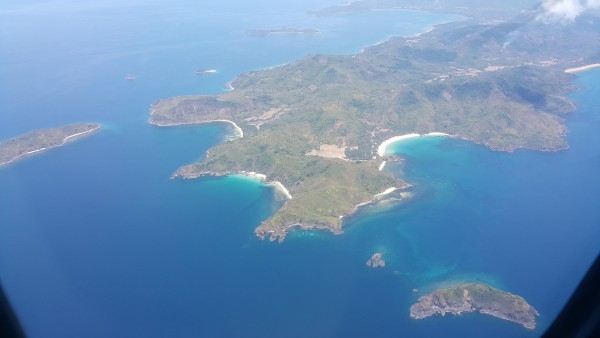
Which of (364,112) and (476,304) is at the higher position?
(476,304)

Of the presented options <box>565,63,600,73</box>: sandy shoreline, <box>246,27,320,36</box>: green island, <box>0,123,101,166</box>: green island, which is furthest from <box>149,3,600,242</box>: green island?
<box>246,27,320,36</box>: green island

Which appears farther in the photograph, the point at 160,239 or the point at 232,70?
the point at 232,70

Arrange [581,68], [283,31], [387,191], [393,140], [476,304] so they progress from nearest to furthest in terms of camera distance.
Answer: [476,304] < [387,191] < [393,140] < [581,68] < [283,31]

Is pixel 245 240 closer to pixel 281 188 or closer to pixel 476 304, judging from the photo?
pixel 281 188

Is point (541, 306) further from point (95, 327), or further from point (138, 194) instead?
point (138, 194)

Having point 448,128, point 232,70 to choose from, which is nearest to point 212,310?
point 448,128

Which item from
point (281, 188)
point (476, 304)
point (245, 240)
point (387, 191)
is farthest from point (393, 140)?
point (476, 304)

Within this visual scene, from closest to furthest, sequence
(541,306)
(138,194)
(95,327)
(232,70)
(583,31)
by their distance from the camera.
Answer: (95,327) < (541,306) < (138,194) < (232,70) < (583,31)
